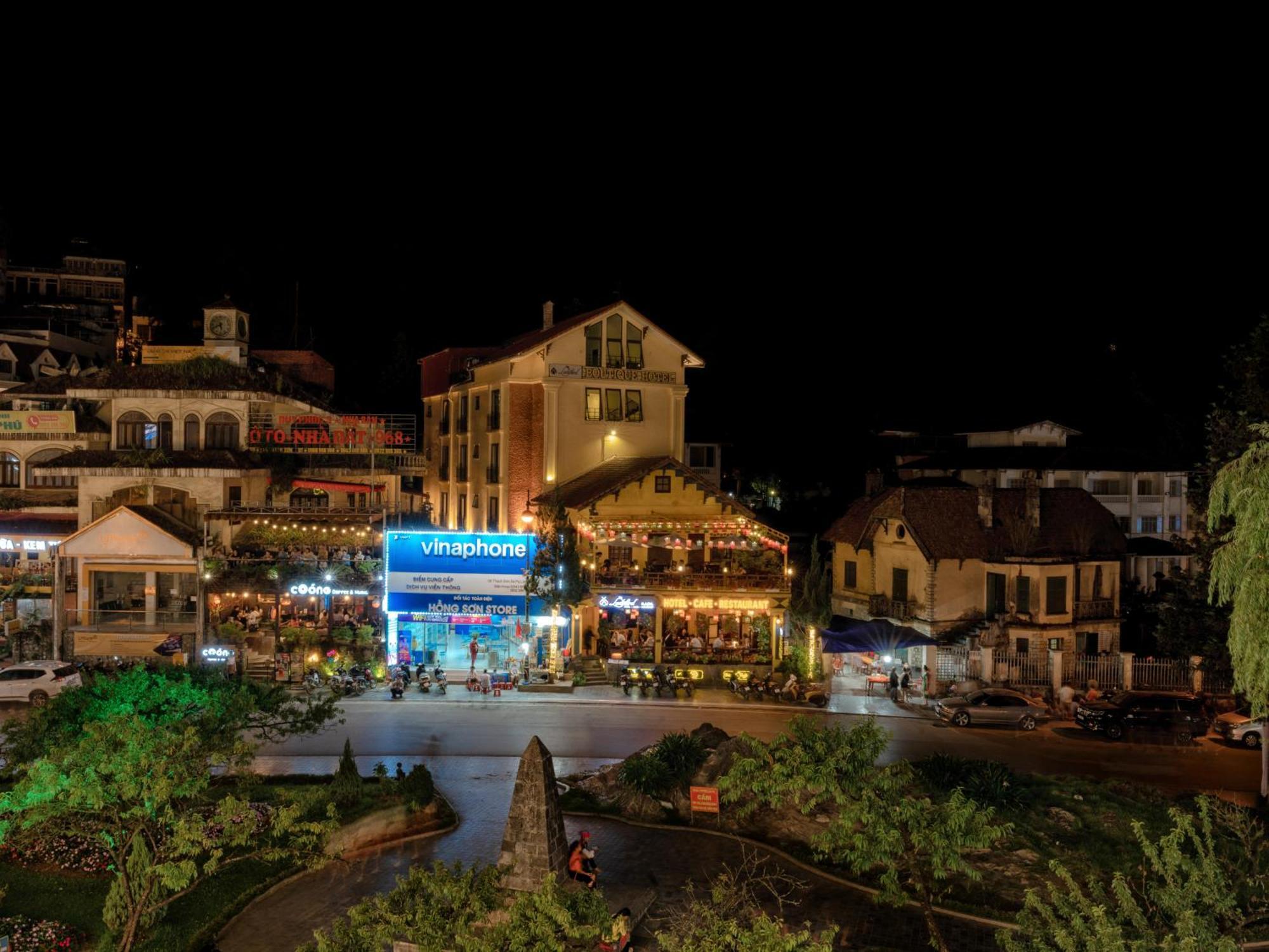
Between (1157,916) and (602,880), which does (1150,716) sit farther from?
(1157,916)

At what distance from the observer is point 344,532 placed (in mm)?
40625

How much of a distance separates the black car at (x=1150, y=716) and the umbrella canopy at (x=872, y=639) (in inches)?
247

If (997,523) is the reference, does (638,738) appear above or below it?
below

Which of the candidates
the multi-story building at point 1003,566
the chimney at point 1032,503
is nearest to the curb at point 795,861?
the multi-story building at point 1003,566

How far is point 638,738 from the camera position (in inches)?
1112

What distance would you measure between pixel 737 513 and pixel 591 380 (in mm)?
9485

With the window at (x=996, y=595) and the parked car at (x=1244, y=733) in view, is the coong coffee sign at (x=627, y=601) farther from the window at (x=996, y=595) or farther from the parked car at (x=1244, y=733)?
the parked car at (x=1244, y=733)

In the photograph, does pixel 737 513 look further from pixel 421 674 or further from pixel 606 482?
pixel 421 674

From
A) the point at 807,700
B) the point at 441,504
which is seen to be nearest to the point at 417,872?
the point at 807,700

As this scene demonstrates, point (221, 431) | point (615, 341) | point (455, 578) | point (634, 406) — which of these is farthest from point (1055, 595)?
point (221, 431)

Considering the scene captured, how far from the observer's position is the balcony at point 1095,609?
36.2 metres

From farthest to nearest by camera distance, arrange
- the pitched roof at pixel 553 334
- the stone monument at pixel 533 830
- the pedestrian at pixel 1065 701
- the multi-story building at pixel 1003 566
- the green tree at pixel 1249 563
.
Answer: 1. the pitched roof at pixel 553 334
2. the multi-story building at pixel 1003 566
3. the pedestrian at pixel 1065 701
4. the stone monument at pixel 533 830
5. the green tree at pixel 1249 563

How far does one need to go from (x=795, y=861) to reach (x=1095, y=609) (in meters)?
22.3

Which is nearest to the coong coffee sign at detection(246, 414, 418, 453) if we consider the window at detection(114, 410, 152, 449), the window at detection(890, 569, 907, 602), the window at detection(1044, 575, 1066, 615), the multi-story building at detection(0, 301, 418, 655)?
the multi-story building at detection(0, 301, 418, 655)
